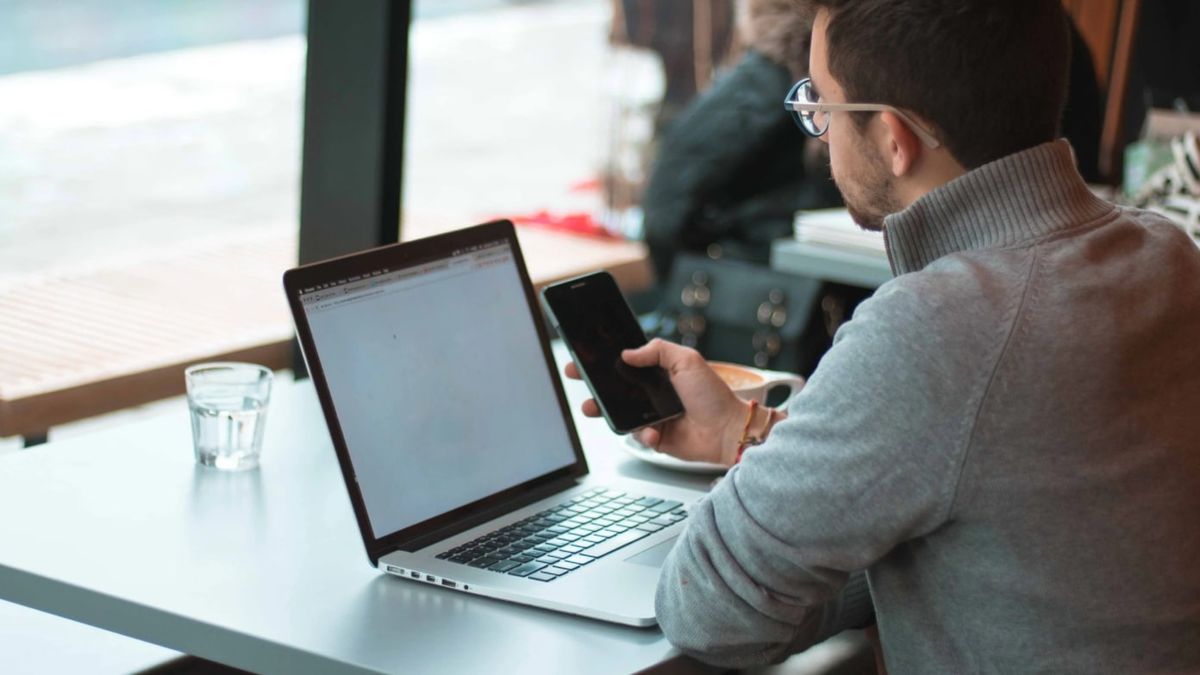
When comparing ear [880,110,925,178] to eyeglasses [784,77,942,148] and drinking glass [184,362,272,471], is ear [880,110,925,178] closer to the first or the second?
eyeglasses [784,77,942,148]

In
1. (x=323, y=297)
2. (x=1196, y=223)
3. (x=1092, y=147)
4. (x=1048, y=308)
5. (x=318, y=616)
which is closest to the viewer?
(x=1048, y=308)

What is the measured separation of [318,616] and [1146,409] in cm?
74

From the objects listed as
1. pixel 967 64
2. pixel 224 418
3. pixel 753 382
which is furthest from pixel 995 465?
pixel 224 418

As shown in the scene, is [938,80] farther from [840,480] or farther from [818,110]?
[840,480]

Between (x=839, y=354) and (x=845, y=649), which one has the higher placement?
(x=839, y=354)

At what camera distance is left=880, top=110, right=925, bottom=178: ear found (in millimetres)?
1371

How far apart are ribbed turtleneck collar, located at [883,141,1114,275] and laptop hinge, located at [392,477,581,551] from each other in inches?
21.8

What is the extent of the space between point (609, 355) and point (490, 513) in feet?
0.75

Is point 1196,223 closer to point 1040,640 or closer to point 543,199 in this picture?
point 1040,640

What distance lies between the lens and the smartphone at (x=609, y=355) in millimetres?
1738

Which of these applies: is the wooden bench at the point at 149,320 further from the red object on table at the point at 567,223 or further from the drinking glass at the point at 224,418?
the drinking glass at the point at 224,418

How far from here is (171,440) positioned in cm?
192

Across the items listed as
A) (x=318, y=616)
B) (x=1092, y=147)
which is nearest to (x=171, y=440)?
(x=318, y=616)

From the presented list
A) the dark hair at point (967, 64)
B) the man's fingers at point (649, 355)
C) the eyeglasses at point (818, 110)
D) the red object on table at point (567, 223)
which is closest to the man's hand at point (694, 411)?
the man's fingers at point (649, 355)
